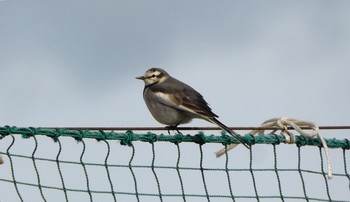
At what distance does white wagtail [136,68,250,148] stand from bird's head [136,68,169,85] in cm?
30

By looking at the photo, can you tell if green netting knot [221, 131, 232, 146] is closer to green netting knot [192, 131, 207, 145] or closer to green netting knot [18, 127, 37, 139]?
green netting knot [192, 131, 207, 145]

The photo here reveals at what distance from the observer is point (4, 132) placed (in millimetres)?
5859

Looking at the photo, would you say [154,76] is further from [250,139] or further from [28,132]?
[28,132]

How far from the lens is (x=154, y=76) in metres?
9.52

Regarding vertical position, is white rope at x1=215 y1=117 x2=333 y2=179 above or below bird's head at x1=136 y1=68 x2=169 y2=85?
below

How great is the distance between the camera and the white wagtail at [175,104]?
8281 millimetres

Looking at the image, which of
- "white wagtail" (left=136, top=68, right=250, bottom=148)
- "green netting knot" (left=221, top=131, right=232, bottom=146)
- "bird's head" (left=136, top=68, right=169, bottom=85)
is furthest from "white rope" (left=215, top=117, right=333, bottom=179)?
"bird's head" (left=136, top=68, right=169, bottom=85)

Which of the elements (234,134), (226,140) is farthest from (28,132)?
(234,134)

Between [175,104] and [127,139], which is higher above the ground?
[175,104]

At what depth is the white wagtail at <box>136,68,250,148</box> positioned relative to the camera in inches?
326

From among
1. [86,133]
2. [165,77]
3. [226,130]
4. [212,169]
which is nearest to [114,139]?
[86,133]

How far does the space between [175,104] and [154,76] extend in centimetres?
110

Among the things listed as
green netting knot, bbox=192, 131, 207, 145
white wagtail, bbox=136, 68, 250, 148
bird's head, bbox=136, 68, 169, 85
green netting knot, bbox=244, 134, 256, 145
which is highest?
bird's head, bbox=136, 68, 169, 85

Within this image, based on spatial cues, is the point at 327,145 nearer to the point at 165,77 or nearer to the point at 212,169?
the point at 212,169
